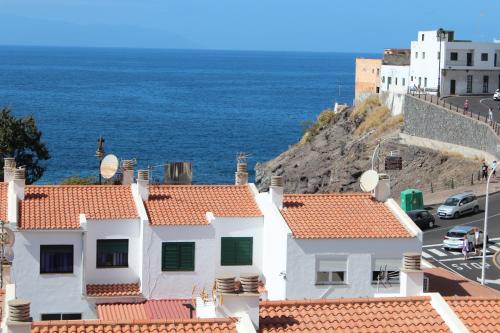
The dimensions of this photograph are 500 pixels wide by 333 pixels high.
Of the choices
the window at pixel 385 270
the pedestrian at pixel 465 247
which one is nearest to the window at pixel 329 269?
the window at pixel 385 270

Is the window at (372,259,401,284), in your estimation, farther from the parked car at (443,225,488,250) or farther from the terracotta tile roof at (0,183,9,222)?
the parked car at (443,225,488,250)

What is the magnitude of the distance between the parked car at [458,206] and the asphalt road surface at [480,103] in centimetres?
2597

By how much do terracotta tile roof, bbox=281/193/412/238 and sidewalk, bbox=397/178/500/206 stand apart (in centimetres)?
3259

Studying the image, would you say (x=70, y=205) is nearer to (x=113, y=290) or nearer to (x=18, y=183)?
(x=18, y=183)

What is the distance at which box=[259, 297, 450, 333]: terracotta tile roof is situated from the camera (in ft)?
72.8

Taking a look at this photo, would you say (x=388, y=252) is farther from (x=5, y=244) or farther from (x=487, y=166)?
(x=487, y=166)

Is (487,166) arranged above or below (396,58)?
below

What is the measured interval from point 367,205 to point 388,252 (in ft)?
8.96

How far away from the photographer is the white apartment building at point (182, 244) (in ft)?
105

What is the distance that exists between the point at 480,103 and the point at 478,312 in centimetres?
7691

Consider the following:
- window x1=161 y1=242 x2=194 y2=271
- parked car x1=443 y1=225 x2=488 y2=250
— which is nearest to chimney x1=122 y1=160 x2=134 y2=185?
window x1=161 y1=242 x2=194 y2=271

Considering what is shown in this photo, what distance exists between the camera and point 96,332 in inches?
816

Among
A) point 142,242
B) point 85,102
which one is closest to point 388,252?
point 142,242

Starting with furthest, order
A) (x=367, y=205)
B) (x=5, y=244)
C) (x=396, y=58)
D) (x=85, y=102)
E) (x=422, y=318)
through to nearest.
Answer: (x=85, y=102) → (x=396, y=58) → (x=367, y=205) → (x=5, y=244) → (x=422, y=318)
